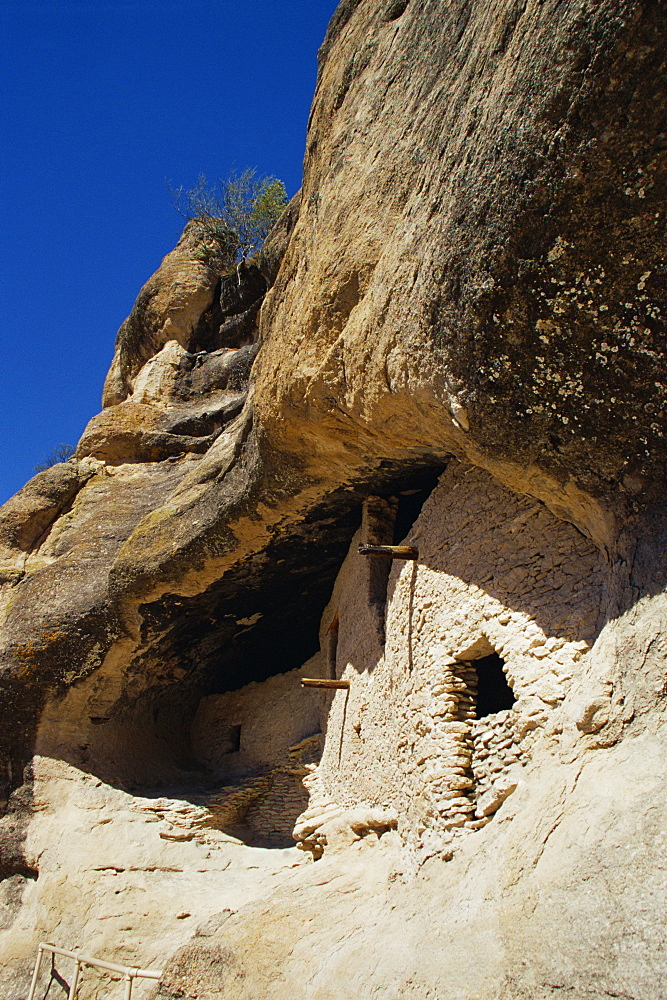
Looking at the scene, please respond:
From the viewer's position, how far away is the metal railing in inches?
219

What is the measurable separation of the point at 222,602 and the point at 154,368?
15.8 feet

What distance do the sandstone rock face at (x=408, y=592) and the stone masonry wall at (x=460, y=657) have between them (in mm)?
26

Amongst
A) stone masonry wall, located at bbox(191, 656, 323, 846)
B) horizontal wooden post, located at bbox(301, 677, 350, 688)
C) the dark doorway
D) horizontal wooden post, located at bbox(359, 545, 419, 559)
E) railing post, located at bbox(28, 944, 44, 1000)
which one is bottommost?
railing post, located at bbox(28, 944, 44, 1000)

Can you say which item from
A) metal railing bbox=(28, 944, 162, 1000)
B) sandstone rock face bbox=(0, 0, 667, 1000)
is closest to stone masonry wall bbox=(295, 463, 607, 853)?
sandstone rock face bbox=(0, 0, 667, 1000)

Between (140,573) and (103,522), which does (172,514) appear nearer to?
(140,573)

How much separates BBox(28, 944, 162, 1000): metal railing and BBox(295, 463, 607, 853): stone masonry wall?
5.33 ft

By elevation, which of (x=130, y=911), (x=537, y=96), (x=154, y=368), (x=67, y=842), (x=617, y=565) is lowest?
(x=130, y=911)

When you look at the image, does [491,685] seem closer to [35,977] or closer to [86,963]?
[86,963]

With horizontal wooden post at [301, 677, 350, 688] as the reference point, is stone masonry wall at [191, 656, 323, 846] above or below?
below

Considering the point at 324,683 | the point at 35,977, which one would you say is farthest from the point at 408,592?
the point at 35,977

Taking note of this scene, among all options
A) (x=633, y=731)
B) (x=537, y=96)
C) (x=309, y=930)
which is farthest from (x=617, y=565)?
(x=309, y=930)

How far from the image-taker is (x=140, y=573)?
830 cm

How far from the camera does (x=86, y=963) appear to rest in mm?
6211

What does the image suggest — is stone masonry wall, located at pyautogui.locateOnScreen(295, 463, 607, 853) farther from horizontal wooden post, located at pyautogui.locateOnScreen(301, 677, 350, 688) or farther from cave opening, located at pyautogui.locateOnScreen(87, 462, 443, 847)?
cave opening, located at pyautogui.locateOnScreen(87, 462, 443, 847)
